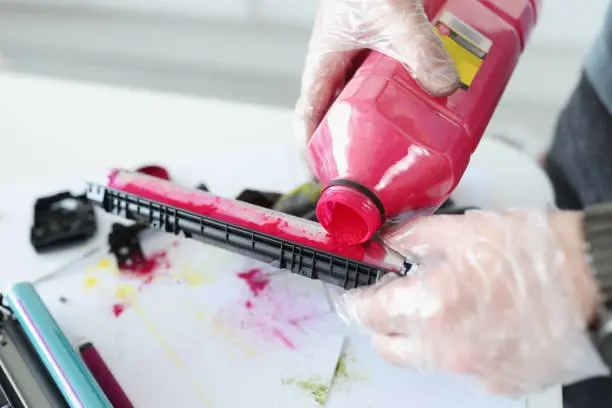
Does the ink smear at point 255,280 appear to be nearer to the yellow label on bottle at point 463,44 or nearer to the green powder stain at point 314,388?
the green powder stain at point 314,388

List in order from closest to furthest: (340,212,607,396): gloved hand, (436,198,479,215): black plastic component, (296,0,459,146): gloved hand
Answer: (340,212,607,396): gloved hand < (296,0,459,146): gloved hand < (436,198,479,215): black plastic component

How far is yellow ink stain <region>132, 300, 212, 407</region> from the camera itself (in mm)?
660

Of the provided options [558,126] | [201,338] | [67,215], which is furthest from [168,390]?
[558,126]

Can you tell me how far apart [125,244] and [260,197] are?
7.8 inches

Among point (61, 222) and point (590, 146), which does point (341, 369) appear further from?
point (590, 146)

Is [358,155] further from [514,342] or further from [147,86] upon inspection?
[147,86]

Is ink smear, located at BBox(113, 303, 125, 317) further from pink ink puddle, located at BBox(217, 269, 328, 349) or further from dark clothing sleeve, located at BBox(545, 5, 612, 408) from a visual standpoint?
dark clothing sleeve, located at BBox(545, 5, 612, 408)

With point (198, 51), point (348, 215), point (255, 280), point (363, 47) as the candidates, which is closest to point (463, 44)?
point (363, 47)

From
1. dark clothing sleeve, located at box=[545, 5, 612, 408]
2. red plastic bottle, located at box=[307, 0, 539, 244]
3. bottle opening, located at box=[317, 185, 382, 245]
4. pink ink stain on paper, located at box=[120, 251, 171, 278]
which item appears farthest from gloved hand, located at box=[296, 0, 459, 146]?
dark clothing sleeve, located at box=[545, 5, 612, 408]

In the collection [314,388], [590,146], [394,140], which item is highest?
[394,140]

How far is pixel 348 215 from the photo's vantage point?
62 centimetres

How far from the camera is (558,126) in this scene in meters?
1.10

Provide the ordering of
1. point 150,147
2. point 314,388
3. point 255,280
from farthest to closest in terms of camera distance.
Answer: point 150,147 < point 255,280 < point 314,388

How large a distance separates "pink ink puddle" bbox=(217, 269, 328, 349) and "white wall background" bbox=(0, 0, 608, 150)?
1017 mm
